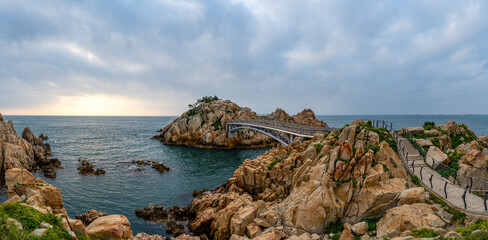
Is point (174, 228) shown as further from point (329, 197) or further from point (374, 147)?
point (374, 147)

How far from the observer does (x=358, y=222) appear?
1359 centimetres

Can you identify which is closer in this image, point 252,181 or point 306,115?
point 252,181

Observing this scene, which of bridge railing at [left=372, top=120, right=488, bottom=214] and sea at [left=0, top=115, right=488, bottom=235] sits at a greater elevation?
bridge railing at [left=372, top=120, right=488, bottom=214]

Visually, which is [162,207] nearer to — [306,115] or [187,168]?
[187,168]

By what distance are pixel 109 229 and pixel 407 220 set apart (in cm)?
1670

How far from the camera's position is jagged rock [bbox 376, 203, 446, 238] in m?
10.8

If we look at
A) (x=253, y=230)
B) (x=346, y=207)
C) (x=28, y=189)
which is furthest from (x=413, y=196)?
(x=28, y=189)

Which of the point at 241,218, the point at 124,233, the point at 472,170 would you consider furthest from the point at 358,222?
the point at 124,233

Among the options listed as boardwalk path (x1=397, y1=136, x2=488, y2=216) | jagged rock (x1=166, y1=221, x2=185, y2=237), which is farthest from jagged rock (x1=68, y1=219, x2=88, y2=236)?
boardwalk path (x1=397, y1=136, x2=488, y2=216)

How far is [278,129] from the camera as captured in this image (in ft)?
134

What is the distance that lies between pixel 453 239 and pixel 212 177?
1152 inches

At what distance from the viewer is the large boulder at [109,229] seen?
11.9 meters

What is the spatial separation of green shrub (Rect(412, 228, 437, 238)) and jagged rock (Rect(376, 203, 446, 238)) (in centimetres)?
83

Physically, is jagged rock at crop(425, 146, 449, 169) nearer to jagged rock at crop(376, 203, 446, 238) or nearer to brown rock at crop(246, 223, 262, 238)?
jagged rock at crop(376, 203, 446, 238)
